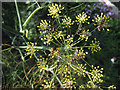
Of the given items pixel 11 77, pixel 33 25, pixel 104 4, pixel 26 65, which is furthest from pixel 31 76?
pixel 104 4

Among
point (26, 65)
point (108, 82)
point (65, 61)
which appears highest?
point (65, 61)

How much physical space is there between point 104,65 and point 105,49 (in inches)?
10.4

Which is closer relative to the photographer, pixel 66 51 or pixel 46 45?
pixel 66 51

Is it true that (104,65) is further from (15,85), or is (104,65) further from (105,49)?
(15,85)

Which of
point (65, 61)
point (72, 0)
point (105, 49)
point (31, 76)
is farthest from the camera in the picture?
point (105, 49)

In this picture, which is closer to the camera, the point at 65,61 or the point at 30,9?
the point at 65,61

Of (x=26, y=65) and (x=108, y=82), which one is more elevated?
(x=26, y=65)

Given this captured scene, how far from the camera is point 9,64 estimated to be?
1.83 metres

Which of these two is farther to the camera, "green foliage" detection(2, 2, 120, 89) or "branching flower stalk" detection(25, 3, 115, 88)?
"green foliage" detection(2, 2, 120, 89)

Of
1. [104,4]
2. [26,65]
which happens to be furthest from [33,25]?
[104,4]

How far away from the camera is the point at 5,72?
1.87m

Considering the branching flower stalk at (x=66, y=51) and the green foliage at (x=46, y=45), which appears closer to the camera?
the branching flower stalk at (x=66, y=51)

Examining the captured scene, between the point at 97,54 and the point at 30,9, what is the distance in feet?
4.10

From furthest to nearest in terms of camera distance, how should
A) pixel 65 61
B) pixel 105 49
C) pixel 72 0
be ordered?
1. pixel 105 49
2. pixel 72 0
3. pixel 65 61
